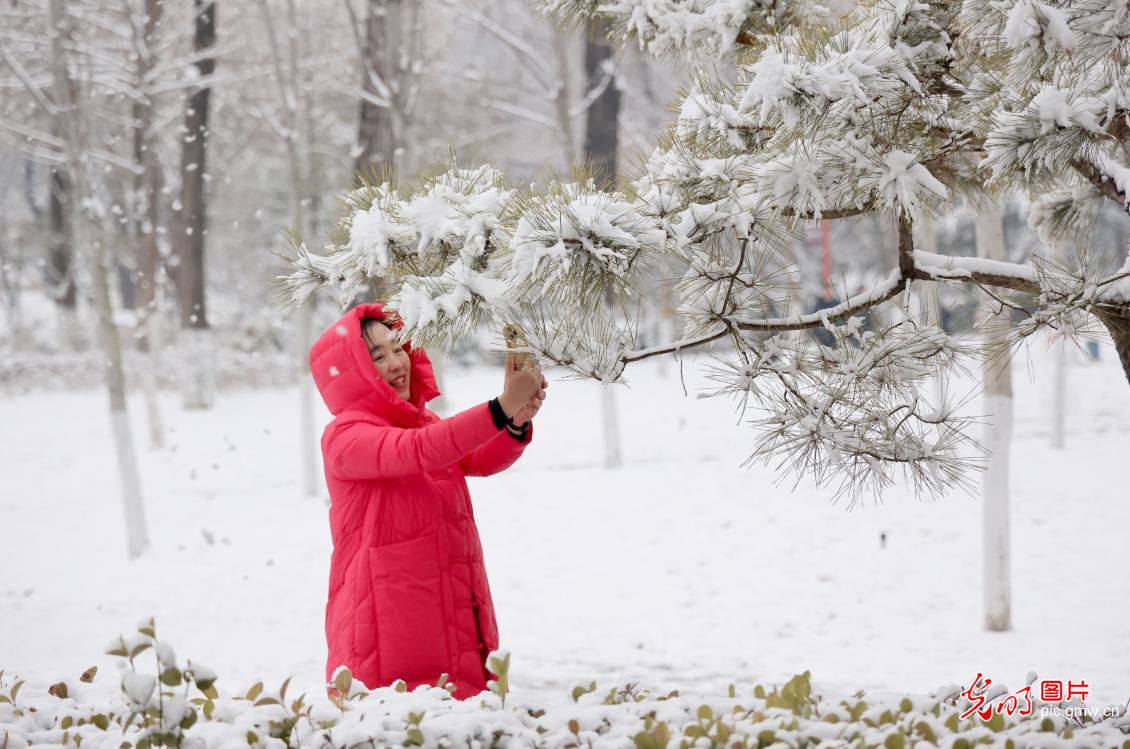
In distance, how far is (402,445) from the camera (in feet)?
7.56

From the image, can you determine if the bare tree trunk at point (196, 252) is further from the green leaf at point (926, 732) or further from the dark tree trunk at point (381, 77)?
the green leaf at point (926, 732)

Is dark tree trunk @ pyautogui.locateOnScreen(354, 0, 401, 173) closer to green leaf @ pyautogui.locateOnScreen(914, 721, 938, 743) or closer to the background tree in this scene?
the background tree

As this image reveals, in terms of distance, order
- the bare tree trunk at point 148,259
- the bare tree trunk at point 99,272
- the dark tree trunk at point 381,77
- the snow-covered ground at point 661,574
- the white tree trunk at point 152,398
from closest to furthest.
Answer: the snow-covered ground at point 661,574 → the bare tree trunk at point 99,272 → the dark tree trunk at point 381,77 → the bare tree trunk at point 148,259 → the white tree trunk at point 152,398

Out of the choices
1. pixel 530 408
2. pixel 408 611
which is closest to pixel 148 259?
pixel 408 611

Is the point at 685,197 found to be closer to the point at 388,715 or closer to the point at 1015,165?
the point at 1015,165

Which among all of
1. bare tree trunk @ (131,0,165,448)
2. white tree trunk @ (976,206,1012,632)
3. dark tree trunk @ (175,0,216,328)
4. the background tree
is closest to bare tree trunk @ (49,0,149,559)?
dark tree trunk @ (175,0,216,328)

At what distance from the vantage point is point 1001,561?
4844mm

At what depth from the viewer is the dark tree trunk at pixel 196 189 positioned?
10883mm

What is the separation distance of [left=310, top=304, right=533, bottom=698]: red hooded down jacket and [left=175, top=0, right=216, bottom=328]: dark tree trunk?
7.99m

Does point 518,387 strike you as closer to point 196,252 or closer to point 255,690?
point 255,690

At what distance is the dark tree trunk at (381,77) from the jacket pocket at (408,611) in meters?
4.71

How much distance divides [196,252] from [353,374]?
12.0 metres

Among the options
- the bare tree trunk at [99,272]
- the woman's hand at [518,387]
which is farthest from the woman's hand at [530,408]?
the bare tree trunk at [99,272]

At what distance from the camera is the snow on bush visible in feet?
6.27
